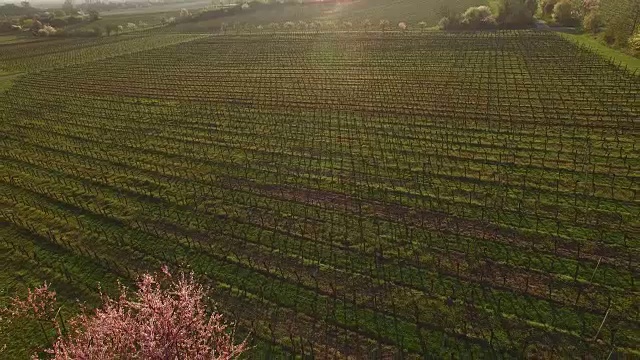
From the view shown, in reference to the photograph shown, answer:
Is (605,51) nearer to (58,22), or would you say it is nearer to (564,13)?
(564,13)

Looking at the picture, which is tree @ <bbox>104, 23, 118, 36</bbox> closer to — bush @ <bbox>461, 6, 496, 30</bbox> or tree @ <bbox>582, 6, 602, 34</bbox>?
bush @ <bbox>461, 6, 496, 30</bbox>

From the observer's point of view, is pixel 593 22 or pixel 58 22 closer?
pixel 593 22

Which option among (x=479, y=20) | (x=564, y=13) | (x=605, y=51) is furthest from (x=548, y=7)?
(x=605, y=51)

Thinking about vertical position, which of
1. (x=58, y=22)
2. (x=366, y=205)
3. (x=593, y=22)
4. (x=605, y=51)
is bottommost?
(x=366, y=205)

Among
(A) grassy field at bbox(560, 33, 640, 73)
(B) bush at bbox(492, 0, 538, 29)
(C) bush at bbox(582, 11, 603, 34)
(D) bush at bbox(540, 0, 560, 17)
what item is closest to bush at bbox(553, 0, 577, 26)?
(B) bush at bbox(492, 0, 538, 29)

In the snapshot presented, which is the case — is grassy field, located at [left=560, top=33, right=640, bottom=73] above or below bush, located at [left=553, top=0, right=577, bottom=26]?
below

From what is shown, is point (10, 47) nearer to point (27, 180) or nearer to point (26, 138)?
point (26, 138)
